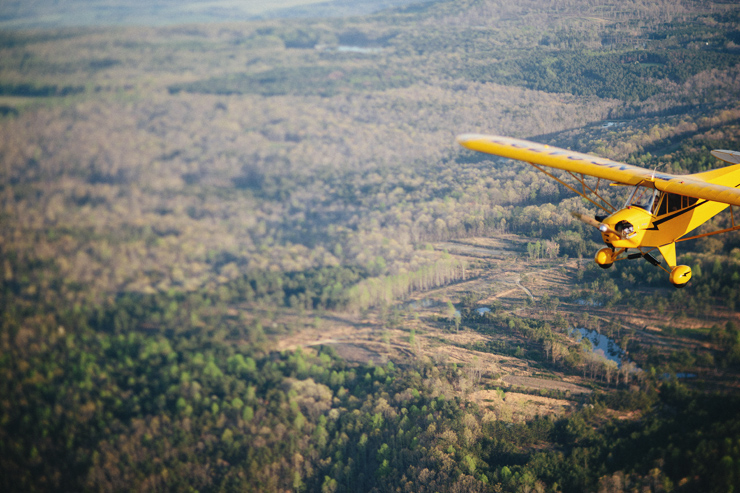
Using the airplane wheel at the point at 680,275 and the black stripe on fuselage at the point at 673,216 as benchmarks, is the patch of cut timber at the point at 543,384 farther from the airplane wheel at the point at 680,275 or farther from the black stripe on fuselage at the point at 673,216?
the black stripe on fuselage at the point at 673,216

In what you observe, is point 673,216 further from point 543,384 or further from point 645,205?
point 543,384

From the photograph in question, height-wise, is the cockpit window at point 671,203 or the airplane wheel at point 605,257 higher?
the cockpit window at point 671,203

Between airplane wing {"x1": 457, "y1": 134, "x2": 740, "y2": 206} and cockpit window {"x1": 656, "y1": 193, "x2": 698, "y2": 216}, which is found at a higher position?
airplane wing {"x1": 457, "y1": 134, "x2": 740, "y2": 206}

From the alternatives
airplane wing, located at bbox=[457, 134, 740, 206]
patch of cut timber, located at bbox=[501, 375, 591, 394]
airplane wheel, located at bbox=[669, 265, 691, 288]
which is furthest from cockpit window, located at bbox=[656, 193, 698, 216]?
patch of cut timber, located at bbox=[501, 375, 591, 394]

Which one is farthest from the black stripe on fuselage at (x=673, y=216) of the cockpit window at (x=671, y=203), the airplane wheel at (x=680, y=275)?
the airplane wheel at (x=680, y=275)

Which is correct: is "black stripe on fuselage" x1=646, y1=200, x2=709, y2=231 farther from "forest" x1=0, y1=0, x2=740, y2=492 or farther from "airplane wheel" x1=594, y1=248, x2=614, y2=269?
"forest" x1=0, y1=0, x2=740, y2=492

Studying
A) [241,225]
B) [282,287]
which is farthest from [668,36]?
[241,225]

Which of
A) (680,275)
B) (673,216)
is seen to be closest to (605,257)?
(680,275)
